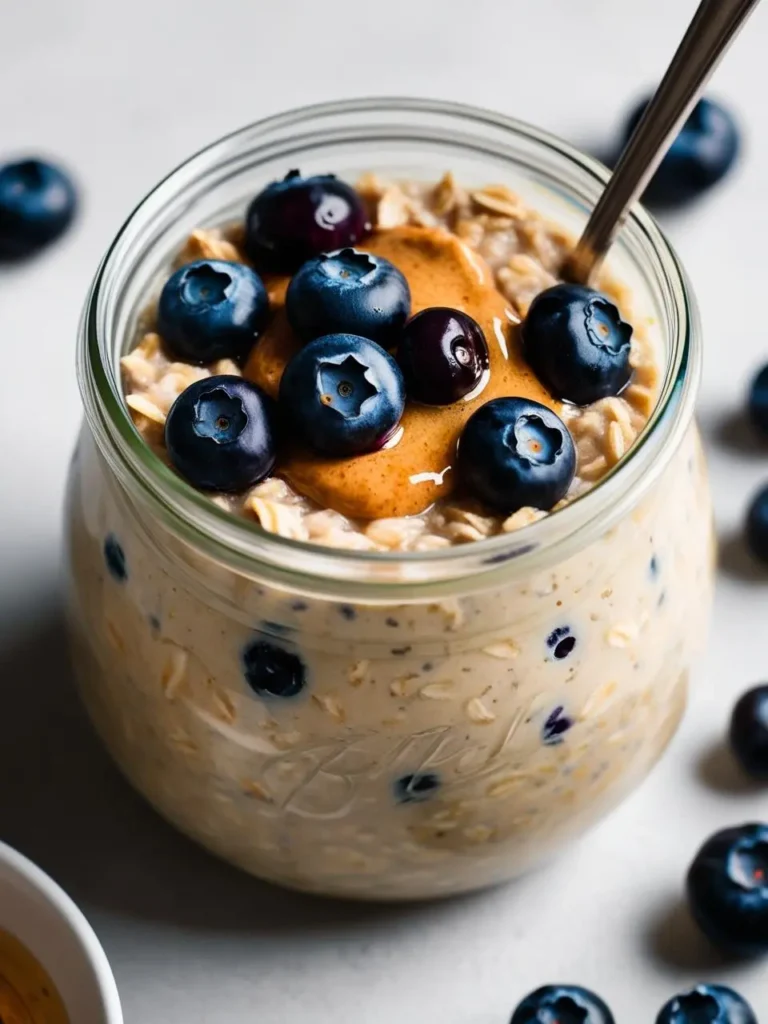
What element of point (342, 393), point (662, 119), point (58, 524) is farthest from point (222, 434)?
point (58, 524)

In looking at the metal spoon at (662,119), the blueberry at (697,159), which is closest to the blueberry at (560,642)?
the metal spoon at (662,119)

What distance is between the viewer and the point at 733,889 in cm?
118

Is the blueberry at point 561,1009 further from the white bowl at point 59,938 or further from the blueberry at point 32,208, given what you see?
the blueberry at point 32,208

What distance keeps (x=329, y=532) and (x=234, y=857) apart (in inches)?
13.0

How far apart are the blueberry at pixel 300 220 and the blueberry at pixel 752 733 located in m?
0.53

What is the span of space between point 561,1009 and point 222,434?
0.52 m

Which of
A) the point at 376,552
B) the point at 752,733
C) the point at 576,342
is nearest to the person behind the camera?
the point at 376,552

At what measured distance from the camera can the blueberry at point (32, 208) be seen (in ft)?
5.02

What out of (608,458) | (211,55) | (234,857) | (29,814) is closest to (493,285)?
(608,458)

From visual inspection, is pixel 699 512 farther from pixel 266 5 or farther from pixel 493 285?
pixel 266 5

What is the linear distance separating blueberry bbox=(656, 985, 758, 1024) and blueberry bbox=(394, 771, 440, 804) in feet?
0.99

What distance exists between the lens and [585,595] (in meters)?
0.94

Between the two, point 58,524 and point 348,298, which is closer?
point 348,298

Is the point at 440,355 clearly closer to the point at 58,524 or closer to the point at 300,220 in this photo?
the point at 300,220
